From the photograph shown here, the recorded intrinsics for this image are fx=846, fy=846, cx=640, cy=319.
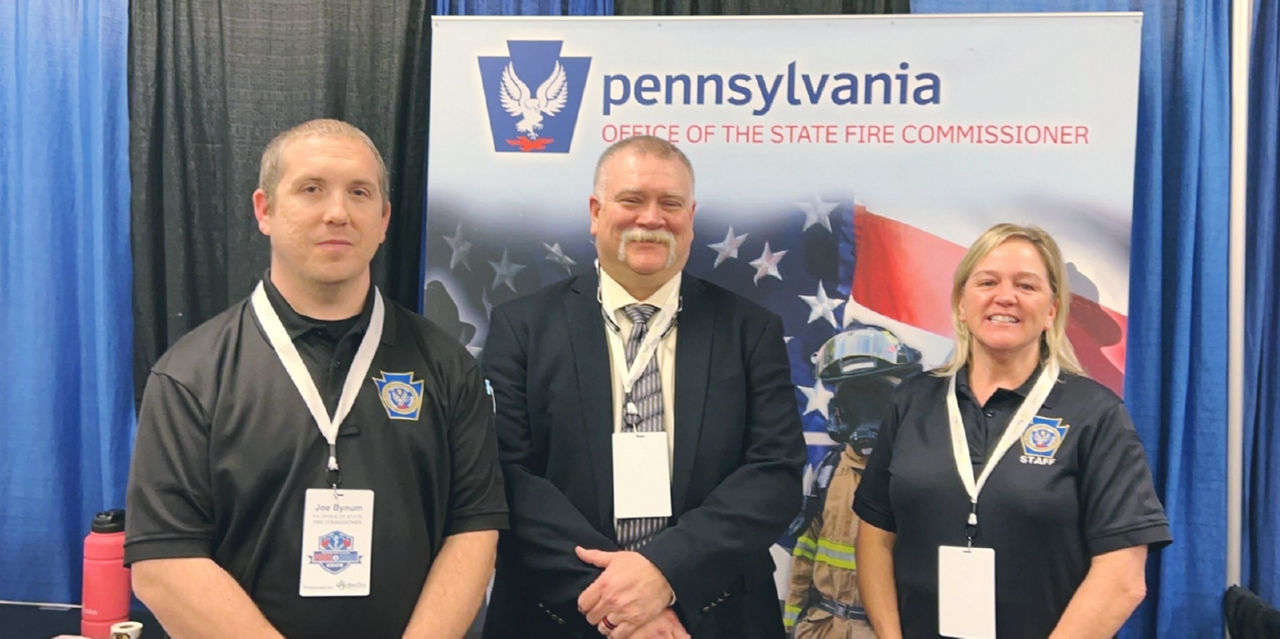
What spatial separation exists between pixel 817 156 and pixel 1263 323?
5.88ft

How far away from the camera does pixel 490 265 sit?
118 inches

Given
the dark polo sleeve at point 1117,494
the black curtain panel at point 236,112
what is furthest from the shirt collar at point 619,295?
the black curtain panel at point 236,112

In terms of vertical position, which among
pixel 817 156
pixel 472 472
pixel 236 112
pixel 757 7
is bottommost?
pixel 472 472

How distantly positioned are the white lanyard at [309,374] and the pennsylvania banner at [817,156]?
113 cm

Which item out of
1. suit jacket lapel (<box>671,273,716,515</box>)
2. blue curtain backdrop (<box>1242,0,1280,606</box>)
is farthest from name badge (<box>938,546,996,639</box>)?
blue curtain backdrop (<box>1242,0,1280,606</box>)

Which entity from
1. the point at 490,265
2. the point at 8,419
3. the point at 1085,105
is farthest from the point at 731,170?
the point at 8,419

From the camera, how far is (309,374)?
181cm

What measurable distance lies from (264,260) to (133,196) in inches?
23.9

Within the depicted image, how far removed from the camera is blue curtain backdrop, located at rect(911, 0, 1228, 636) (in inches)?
120

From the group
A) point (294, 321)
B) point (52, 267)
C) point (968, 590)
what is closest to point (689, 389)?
point (968, 590)

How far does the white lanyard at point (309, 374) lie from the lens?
5.83 ft

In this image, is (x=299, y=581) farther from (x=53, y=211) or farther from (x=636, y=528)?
(x=53, y=211)

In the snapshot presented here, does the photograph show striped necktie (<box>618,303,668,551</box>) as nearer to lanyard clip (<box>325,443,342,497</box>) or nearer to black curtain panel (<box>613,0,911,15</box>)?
lanyard clip (<box>325,443,342,497</box>)

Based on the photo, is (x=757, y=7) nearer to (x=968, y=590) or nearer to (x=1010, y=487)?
(x=1010, y=487)
